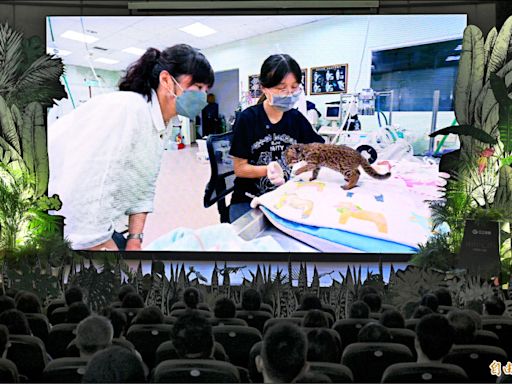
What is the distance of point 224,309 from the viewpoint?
112 inches

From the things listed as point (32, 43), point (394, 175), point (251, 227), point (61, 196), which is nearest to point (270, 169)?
point (251, 227)

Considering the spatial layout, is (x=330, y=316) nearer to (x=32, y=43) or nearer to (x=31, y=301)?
(x=31, y=301)

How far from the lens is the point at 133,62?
19.1 ft

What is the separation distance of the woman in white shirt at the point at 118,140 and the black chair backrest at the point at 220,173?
16.9 inches

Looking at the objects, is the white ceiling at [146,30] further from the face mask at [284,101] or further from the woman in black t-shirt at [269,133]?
the face mask at [284,101]

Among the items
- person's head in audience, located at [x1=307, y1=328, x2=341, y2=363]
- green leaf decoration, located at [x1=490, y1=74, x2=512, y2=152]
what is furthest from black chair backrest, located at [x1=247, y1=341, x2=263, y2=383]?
green leaf decoration, located at [x1=490, y1=74, x2=512, y2=152]

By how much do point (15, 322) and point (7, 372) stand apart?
0.50 metres

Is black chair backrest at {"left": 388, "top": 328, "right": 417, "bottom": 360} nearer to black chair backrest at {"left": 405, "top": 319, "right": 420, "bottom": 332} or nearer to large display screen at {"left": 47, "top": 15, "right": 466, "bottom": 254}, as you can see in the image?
black chair backrest at {"left": 405, "top": 319, "right": 420, "bottom": 332}

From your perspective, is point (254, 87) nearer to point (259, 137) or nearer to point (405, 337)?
point (259, 137)

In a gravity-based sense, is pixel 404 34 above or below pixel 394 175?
above

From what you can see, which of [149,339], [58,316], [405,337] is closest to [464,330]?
[405,337]

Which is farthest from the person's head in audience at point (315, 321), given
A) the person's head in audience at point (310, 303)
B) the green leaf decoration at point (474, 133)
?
the green leaf decoration at point (474, 133)

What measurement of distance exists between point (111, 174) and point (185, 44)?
1684 millimetres

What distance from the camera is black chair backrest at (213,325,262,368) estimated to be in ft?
8.16
